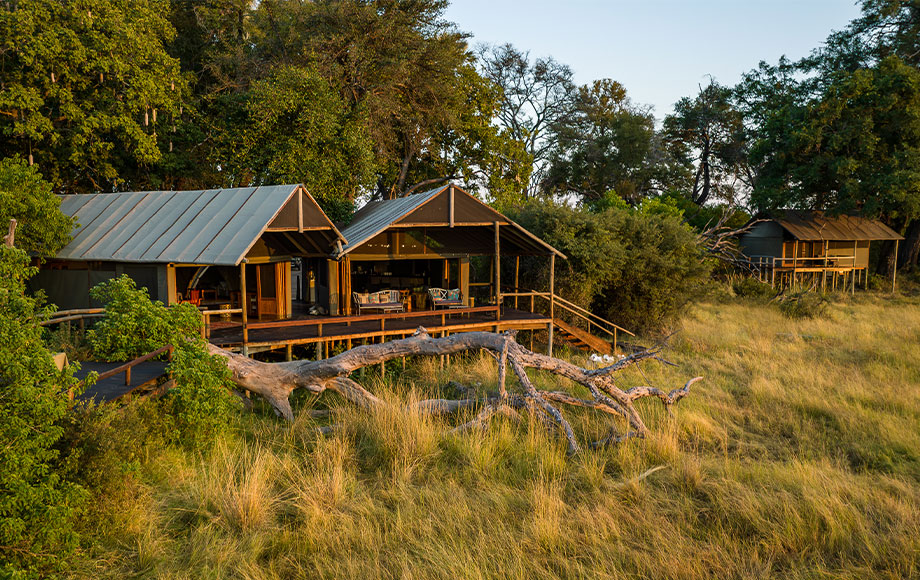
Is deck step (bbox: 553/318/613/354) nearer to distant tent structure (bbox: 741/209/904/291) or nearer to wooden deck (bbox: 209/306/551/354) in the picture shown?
wooden deck (bbox: 209/306/551/354)

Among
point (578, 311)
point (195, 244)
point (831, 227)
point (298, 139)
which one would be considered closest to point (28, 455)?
point (195, 244)

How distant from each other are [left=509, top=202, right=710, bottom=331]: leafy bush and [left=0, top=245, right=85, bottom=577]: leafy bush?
14505 millimetres

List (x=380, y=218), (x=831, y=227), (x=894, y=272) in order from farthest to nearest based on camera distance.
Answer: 1. (x=894, y=272)
2. (x=831, y=227)
3. (x=380, y=218)

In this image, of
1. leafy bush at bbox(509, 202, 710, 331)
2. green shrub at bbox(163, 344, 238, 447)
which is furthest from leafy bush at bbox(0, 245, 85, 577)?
leafy bush at bbox(509, 202, 710, 331)

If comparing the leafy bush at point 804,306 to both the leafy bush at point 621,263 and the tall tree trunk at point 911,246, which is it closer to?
the leafy bush at point 621,263

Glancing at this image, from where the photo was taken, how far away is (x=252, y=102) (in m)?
19.7

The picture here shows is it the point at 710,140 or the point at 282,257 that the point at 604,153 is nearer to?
the point at 710,140

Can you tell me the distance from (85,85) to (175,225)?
913 centimetres

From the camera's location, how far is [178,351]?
26.0ft

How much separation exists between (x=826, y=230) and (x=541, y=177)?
18.9m

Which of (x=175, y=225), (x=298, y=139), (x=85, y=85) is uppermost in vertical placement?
(x=85, y=85)

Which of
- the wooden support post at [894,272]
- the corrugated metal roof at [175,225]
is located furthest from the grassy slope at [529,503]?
the wooden support post at [894,272]

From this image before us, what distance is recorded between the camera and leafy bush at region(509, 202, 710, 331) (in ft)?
59.4

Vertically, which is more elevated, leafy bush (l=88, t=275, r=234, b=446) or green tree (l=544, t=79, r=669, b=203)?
green tree (l=544, t=79, r=669, b=203)
